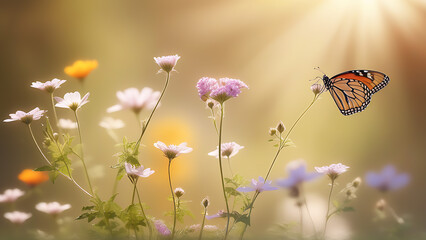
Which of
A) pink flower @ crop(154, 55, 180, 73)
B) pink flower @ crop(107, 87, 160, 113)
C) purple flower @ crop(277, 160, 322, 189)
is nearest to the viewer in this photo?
purple flower @ crop(277, 160, 322, 189)

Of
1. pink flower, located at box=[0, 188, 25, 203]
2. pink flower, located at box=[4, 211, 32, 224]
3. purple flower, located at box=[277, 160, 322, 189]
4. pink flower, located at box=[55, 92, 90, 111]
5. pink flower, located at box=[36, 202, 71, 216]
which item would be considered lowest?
purple flower, located at box=[277, 160, 322, 189]

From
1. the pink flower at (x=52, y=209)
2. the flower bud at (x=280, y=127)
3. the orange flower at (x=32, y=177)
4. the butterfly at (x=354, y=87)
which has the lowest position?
the pink flower at (x=52, y=209)

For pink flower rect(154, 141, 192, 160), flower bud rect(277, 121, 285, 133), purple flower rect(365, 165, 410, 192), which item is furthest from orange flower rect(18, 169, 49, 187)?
purple flower rect(365, 165, 410, 192)

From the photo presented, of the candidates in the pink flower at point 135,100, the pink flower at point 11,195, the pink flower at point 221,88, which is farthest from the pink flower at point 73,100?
the pink flower at point 11,195

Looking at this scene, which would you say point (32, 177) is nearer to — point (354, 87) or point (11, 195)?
point (11, 195)

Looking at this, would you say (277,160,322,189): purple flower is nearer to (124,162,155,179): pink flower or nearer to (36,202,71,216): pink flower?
(124,162,155,179): pink flower

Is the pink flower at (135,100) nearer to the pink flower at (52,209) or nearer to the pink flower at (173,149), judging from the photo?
the pink flower at (173,149)

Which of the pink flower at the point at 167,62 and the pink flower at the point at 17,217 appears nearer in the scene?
the pink flower at the point at 167,62
